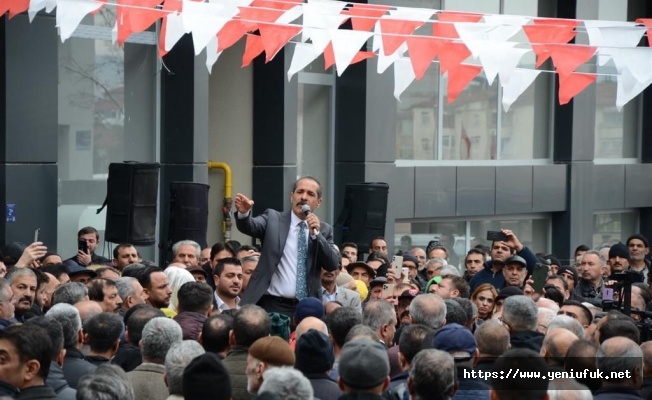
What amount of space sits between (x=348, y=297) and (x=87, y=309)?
3.15m

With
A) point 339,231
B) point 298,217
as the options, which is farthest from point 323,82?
point 298,217

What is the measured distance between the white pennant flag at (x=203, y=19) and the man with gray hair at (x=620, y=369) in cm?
484

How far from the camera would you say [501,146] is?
19.9 metres

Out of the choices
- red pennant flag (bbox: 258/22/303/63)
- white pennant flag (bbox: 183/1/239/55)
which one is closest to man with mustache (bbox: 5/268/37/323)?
white pennant flag (bbox: 183/1/239/55)

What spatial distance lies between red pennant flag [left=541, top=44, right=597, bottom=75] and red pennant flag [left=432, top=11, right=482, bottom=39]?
85cm

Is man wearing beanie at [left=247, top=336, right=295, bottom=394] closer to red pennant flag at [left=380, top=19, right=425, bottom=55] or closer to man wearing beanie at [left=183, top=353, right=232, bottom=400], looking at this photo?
man wearing beanie at [left=183, top=353, right=232, bottom=400]

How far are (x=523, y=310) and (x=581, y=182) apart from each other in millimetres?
14280

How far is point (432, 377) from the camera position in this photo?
5.06 metres

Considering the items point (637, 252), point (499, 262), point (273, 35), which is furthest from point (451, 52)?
point (637, 252)

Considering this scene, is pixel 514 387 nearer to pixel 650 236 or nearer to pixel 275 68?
pixel 275 68

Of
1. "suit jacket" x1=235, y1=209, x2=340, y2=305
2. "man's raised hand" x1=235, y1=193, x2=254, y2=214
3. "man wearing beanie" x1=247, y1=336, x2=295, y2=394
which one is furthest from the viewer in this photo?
"suit jacket" x1=235, y1=209, x2=340, y2=305

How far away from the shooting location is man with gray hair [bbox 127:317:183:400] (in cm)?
550

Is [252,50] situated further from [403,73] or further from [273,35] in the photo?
[403,73]

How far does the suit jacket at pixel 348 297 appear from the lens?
370 inches
